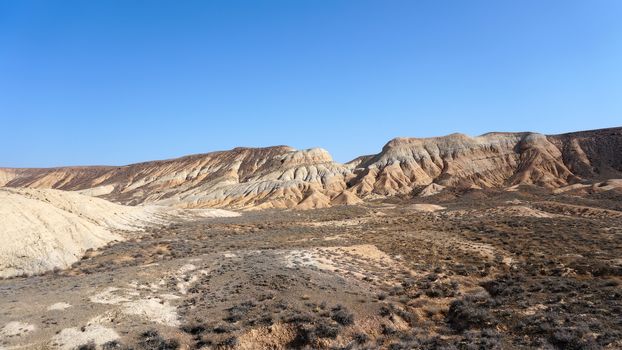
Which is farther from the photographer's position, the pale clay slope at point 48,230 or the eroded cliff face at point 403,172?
the eroded cliff face at point 403,172

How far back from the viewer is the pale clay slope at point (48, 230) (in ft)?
80.2

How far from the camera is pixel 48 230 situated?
2770cm

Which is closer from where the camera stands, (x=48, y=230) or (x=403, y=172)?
(x=48, y=230)

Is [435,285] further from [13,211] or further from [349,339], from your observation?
[13,211]

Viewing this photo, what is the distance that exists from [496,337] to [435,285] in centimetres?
596

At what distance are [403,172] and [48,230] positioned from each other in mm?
80318

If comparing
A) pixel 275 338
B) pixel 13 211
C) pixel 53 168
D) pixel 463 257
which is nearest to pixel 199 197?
pixel 13 211

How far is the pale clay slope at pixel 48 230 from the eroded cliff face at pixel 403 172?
134 feet

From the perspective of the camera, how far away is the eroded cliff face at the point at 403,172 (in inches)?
3300

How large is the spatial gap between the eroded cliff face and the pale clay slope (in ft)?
134

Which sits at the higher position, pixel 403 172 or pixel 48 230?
pixel 403 172

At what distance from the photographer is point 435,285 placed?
18625mm

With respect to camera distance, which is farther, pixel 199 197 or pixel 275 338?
pixel 199 197

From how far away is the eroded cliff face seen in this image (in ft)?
275
